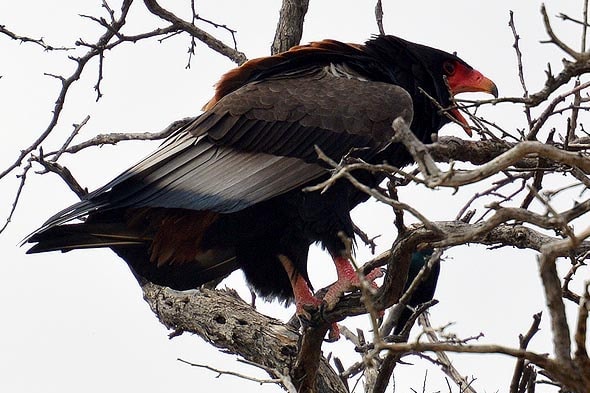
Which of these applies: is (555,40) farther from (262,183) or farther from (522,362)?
(262,183)

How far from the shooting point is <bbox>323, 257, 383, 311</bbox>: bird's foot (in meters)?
5.04

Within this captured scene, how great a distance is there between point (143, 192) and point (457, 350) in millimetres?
2837

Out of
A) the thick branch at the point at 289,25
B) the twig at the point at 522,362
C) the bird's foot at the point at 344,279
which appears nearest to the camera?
the twig at the point at 522,362

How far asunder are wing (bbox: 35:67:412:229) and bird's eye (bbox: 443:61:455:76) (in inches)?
28.3

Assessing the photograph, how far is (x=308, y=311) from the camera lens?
4.87 metres

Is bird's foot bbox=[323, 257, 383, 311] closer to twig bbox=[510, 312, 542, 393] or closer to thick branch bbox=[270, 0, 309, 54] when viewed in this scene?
twig bbox=[510, 312, 542, 393]

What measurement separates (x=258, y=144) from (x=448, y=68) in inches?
57.9

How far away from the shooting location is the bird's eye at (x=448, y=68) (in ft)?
20.6

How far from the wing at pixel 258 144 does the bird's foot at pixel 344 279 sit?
0.48 meters

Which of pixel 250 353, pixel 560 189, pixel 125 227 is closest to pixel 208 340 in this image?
pixel 250 353

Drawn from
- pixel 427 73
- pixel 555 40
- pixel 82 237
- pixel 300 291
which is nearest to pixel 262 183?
pixel 300 291

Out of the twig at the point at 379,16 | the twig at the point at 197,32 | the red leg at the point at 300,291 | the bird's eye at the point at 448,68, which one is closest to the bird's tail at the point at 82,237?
the red leg at the point at 300,291

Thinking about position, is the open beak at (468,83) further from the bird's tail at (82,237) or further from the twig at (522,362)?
the twig at (522,362)

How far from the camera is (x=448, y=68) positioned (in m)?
6.31
